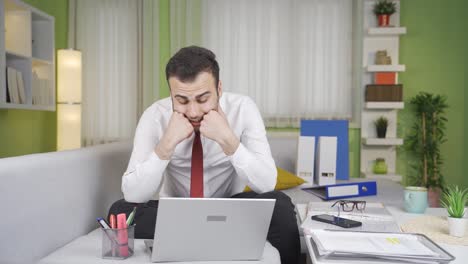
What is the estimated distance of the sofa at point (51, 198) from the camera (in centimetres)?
142

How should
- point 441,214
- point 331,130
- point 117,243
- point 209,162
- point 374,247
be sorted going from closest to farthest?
point 374,247, point 117,243, point 441,214, point 209,162, point 331,130

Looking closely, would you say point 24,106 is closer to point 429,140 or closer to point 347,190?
point 347,190

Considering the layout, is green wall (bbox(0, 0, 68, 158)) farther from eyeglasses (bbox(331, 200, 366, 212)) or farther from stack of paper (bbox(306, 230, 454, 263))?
stack of paper (bbox(306, 230, 454, 263))

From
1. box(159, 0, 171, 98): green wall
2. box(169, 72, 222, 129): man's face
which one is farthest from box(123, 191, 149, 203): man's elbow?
box(159, 0, 171, 98): green wall

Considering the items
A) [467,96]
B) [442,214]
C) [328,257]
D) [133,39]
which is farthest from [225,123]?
[467,96]

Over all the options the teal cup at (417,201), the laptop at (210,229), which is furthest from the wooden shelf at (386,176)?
the laptop at (210,229)

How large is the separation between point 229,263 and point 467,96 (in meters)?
4.09

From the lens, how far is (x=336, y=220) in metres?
1.55

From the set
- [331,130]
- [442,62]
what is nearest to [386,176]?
[442,62]

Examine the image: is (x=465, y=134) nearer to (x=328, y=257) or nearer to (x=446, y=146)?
(x=446, y=146)

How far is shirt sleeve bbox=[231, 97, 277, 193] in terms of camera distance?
181 cm

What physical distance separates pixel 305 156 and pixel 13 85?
6.80 ft

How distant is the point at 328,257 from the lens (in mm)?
1165

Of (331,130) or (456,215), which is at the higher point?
(331,130)
